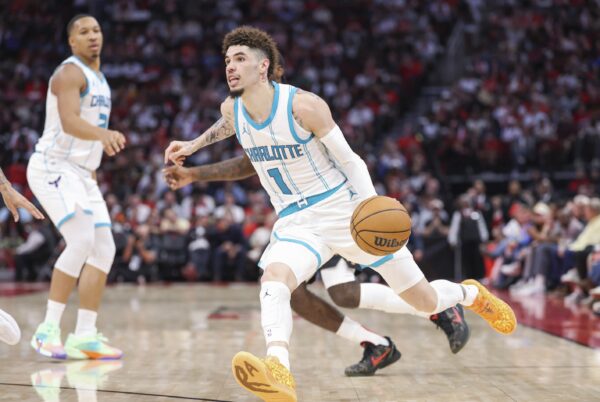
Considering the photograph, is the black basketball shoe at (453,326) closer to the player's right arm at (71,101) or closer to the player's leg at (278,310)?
the player's leg at (278,310)

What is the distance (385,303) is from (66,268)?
2.12 m

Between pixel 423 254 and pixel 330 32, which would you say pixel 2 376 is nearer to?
pixel 423 254

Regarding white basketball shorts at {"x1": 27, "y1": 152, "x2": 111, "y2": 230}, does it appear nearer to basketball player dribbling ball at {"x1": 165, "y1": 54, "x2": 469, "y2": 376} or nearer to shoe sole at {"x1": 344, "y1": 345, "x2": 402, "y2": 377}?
basketball player dribbling ball at {"x1": 165, "y1": 54, "x2": 469, "y2": 376}

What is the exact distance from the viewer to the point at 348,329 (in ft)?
16.7

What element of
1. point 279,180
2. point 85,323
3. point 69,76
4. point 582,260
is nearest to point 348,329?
point 279,180

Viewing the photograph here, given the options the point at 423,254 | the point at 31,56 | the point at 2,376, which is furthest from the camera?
the point at 31,56

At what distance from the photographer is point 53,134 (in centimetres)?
577

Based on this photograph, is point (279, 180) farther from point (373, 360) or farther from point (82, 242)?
point (82, 242)

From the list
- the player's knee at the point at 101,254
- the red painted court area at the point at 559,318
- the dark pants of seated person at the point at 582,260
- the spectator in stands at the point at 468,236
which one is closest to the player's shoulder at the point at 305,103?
the player's knee at the point at 101,254

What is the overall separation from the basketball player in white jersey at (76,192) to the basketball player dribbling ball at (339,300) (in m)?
1.07

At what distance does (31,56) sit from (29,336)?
16.5 meters

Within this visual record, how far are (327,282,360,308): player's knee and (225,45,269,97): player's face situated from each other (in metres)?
1.51

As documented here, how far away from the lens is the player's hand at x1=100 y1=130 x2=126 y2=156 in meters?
4.98

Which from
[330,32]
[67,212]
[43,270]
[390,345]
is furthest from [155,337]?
[330,32]
